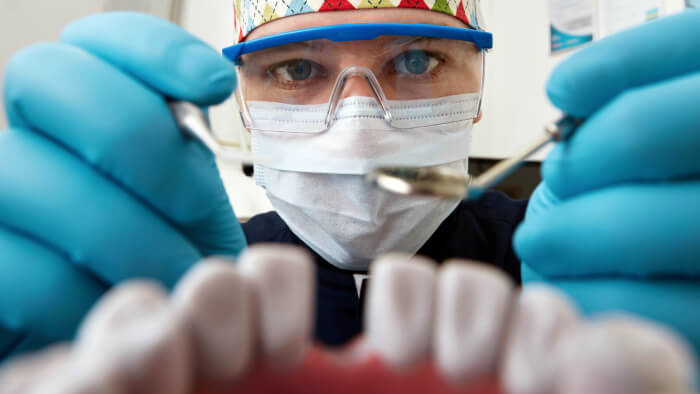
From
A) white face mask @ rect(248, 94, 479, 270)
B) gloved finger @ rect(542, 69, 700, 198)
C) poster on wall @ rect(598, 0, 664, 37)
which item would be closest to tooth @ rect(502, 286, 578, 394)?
gloved finger @ rect(542, 69, 700, 198)

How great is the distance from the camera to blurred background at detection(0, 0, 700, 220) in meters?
1.35

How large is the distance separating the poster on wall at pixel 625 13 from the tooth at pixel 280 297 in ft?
5.28

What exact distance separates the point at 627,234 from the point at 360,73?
487 millimetres

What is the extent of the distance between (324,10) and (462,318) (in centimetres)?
66

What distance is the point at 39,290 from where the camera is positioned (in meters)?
0.39

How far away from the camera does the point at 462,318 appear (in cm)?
25

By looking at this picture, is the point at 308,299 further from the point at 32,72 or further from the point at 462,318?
the point at 32,72

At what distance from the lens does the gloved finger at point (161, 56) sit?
0.48m

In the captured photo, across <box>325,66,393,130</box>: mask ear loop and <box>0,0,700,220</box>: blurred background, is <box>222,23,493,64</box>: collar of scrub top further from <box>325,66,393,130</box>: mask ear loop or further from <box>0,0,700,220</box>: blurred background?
<box>0,0,700,220</box>: blurred background

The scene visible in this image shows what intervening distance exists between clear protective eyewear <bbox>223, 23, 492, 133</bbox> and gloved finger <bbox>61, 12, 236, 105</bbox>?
0.89ft

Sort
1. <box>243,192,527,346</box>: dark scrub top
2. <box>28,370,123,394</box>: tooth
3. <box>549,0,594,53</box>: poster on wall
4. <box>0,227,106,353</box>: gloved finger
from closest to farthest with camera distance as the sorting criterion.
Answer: <box>28,370,123,394</box>: tooth < <box>0,227,106,353</box>: gloved finger < <box>243,192,527,346</box>: dark scrub top < <box>549,0,594,53</box>: poster on wall

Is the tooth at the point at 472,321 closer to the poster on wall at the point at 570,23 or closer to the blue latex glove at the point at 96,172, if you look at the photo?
the blue latex glove at the point at 96,172

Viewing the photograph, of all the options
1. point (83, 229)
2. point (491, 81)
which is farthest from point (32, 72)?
point (491, 81)

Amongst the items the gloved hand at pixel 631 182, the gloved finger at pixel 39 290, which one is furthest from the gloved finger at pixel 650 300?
the gloved finger at pixel 39 290
